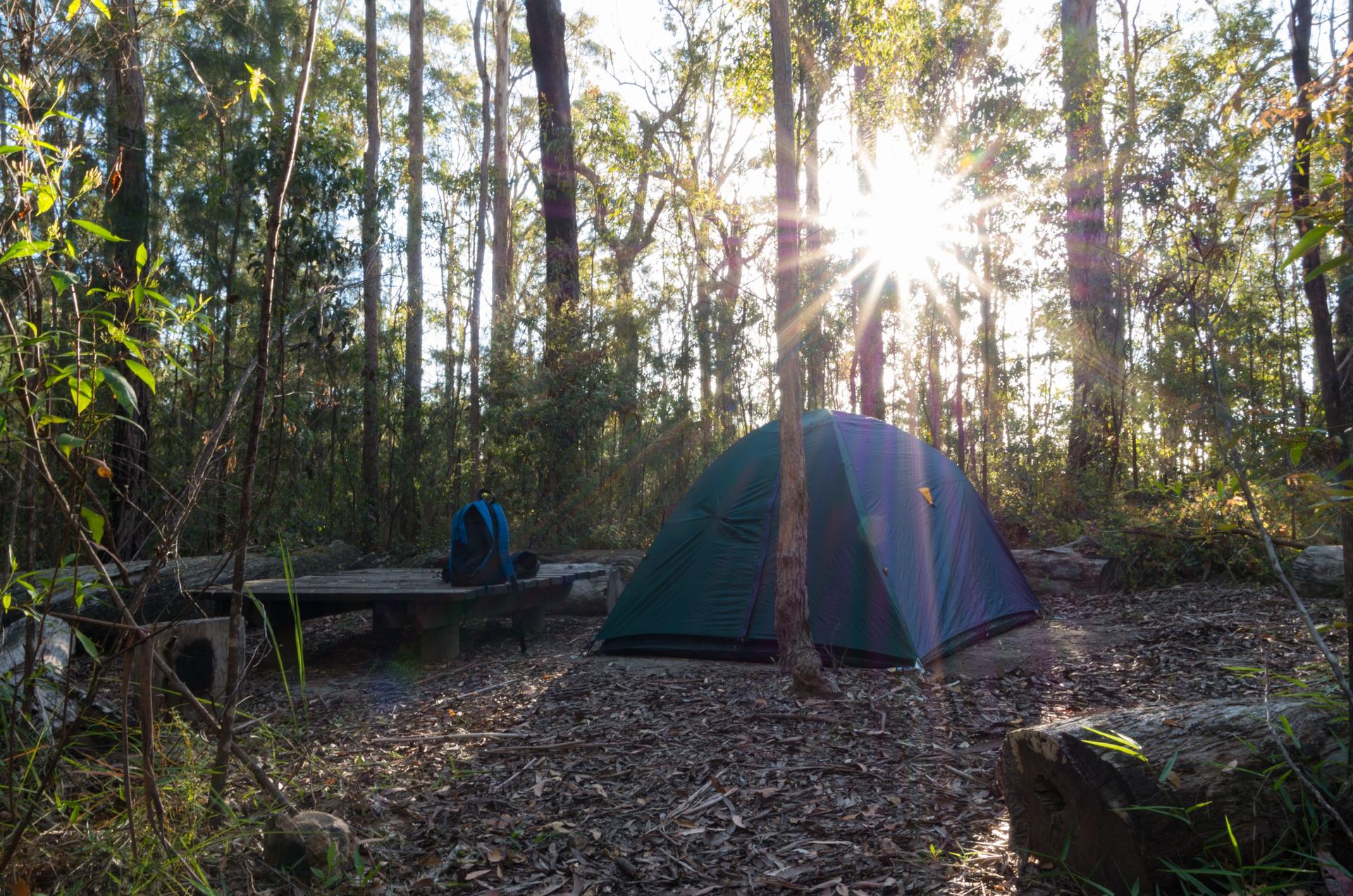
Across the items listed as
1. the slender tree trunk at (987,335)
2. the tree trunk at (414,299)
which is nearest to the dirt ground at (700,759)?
the tree trunk at (414,299)

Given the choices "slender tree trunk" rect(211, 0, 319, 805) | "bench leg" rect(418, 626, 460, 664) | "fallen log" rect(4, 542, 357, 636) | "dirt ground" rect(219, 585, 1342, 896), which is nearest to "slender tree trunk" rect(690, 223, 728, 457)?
"fallen log" rect(4, 542, 357, 636)

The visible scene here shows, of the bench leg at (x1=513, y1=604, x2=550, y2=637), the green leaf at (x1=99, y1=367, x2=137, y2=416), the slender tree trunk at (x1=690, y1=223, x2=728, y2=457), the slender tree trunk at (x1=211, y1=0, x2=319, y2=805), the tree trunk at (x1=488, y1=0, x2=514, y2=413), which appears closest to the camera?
the green leaf at (x1=99, y1=367, x2=137, y2=416)

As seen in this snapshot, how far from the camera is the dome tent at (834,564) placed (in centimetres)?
586

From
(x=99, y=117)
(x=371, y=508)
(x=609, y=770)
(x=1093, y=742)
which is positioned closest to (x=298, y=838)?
(x=609, y=770)

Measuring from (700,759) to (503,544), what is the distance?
2.82 m

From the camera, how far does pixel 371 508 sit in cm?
1270

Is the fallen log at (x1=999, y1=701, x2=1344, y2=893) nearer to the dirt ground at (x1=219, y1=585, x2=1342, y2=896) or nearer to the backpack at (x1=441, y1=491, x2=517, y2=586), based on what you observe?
the dirt ground at (x1=219, y1=585, x2=1342, y2=896)

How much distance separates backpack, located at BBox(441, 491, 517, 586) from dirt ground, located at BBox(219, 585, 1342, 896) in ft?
2.12

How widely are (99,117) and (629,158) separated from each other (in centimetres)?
825

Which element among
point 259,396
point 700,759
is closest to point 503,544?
point 700,759

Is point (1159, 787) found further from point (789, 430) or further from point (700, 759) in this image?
point (789, 430)

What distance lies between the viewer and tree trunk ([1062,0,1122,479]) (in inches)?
507

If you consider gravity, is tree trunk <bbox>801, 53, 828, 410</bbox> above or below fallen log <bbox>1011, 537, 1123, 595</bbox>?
above

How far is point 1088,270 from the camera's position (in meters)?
13.3
